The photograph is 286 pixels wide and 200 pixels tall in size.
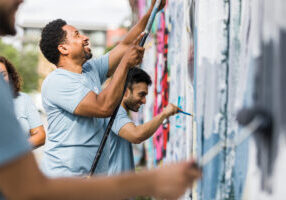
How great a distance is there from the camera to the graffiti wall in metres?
1.61

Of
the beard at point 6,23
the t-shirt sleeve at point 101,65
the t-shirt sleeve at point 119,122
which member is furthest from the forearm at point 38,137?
the beard at point 6,23

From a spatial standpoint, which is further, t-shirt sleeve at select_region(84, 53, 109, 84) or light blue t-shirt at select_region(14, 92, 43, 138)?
light blue t-shirt at select_region(14, 92, 43, 138)

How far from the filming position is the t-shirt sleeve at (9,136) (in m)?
1.30

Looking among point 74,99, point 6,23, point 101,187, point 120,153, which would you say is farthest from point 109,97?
point 101,187

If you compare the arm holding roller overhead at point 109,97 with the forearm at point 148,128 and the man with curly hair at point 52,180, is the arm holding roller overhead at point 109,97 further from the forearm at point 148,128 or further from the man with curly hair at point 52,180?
the man with curly hair at point 52,180

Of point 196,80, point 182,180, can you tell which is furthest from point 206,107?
point 182,180

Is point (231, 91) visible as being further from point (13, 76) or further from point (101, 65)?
point (13, 76)

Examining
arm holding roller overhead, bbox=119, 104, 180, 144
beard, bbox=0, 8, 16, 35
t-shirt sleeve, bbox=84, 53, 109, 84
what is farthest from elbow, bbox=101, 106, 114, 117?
beard, bbox=0, 8, 16, 35

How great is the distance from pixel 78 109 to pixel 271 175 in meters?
1.48

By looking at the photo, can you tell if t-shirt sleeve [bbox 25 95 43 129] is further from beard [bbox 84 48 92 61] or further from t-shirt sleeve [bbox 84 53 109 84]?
beard [bbox 84 48 92 61]

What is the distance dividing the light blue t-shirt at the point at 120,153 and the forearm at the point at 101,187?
1909mm

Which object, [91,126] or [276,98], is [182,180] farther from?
[91,126]

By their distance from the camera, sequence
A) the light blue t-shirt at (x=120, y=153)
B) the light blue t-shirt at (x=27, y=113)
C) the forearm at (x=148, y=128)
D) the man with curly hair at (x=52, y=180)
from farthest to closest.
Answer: the light blue t-shirt at (x=27, y=113) → the light blue t-shirt at (x=120, y=153) → the forearm at (x=148, y=128) → the man with curly hair at (x=52, y=180)

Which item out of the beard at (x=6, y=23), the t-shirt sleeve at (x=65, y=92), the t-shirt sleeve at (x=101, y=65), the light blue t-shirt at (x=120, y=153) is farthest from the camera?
the t-shirt sleeve at (x=101, y=65)
